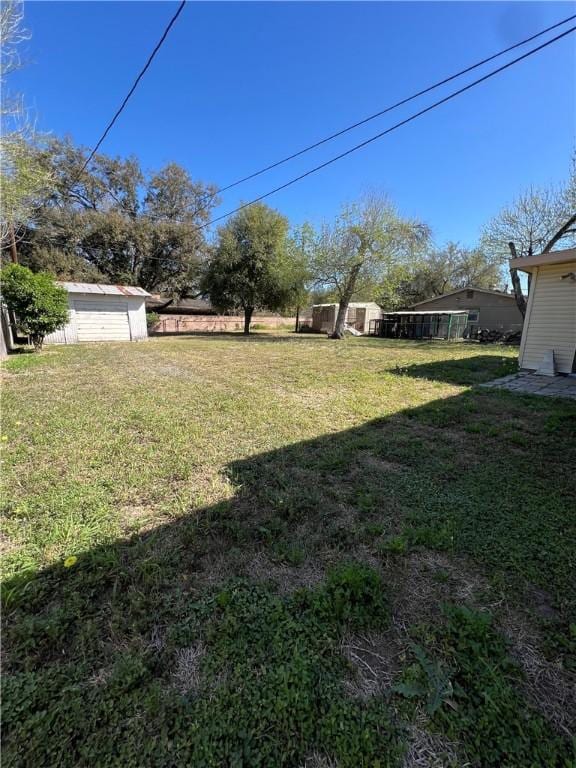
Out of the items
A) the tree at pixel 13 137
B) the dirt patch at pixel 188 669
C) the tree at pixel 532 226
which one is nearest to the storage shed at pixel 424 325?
the tree at pixel 532 226

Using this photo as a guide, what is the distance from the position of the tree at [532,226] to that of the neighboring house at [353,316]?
10.4 meters

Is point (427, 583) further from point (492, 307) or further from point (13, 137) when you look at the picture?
point (492, 307)

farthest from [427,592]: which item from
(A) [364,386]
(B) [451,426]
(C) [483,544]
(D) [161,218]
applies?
(D) [161,218]

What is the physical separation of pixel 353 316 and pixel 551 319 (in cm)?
1991

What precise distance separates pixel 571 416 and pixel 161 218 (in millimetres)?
28708

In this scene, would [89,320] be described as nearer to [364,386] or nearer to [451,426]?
[364,386]

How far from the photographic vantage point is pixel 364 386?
6012 millimetres

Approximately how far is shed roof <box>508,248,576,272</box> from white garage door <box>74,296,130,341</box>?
14088 mm

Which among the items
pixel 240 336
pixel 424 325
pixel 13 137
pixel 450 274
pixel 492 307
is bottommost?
pixel 240 336

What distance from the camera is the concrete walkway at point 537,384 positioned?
17.8 feet

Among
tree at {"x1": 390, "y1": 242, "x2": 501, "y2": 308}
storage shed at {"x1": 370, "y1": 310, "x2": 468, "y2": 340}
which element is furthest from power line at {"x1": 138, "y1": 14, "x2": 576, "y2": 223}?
tree at {"x1": 390, "y1": 242, "x2": 501, "y2": 308}

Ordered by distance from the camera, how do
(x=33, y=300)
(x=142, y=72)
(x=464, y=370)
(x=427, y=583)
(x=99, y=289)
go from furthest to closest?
(x=99, y=289) < (x=33, y=300) < (x=464, y=370) < (x=142, y=72) < (x=427, y=583)

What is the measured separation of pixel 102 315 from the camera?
13.5 metres

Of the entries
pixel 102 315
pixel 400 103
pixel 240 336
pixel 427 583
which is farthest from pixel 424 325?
pixel 427 583
